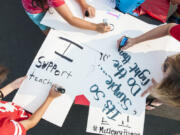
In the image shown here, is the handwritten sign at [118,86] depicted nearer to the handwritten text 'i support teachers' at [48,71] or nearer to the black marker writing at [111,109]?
the black marker writing at [111,109]

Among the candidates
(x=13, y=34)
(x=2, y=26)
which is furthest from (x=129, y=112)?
(x=2, y=26)

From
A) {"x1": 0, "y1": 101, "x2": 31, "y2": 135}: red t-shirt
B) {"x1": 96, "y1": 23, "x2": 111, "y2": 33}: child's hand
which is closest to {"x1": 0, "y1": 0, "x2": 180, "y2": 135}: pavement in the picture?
{"x1": 0, "y1": 101, "x2": 31, "y2": 135}: red t-shirt

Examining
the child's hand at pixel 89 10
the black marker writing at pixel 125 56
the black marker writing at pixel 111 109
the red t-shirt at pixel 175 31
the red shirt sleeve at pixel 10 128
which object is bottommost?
the red shirt sleeve at pixel 10 128

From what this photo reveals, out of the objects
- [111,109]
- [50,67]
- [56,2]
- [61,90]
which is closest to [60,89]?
[61,90]

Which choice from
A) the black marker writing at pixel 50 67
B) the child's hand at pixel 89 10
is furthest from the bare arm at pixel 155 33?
the black marker writing at pixel 50 67

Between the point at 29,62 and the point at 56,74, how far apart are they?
28.3 inches

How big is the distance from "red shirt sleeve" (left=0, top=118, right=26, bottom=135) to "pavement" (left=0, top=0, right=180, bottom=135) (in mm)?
621

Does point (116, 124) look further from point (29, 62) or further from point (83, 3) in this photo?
point (29, 62)

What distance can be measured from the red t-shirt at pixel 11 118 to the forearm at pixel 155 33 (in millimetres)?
587

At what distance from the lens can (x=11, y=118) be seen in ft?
2.51

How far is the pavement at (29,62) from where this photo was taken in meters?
1.30

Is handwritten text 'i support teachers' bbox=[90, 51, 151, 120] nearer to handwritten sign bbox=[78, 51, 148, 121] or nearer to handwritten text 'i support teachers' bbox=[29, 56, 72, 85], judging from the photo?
handwritten sign bbox=[78, 51, 148, 121]

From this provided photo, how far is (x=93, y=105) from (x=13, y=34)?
106 centimetres

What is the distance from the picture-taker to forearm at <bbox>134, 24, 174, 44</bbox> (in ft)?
2.51
